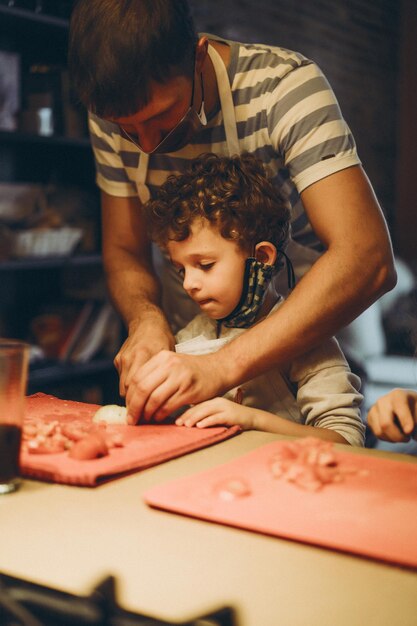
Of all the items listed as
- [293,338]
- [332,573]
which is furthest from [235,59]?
[332,573]

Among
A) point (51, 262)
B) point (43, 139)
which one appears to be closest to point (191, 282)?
point (51, 262)

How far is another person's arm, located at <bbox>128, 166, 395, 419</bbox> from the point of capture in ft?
4.48

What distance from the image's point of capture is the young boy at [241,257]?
1.52 m

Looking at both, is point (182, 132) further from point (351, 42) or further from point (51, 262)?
point (351, 42)

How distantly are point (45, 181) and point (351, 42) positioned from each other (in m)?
2.99

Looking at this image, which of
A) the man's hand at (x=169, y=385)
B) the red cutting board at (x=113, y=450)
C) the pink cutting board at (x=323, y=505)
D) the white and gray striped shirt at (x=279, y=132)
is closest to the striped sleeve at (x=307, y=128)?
the white and gray striped shirt at (x=279, y=132)

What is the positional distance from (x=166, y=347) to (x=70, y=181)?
7.16 feet

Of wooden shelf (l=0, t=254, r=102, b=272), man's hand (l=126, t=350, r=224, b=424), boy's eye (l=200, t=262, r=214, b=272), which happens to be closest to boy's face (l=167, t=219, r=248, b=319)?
boy's eye (l=200, t=262, r=214, b=272)

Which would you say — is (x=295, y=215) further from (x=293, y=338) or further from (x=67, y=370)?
(x=67, y=370)

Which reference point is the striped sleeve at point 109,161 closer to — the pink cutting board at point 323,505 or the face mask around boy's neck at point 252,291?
the face mask around boy's neck at point 252,291

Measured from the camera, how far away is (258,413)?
128 centimetres

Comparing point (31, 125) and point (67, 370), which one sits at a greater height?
point (31, 125)

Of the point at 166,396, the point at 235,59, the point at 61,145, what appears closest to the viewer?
the point at 166,396

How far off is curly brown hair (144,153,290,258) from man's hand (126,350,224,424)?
0.32 m
